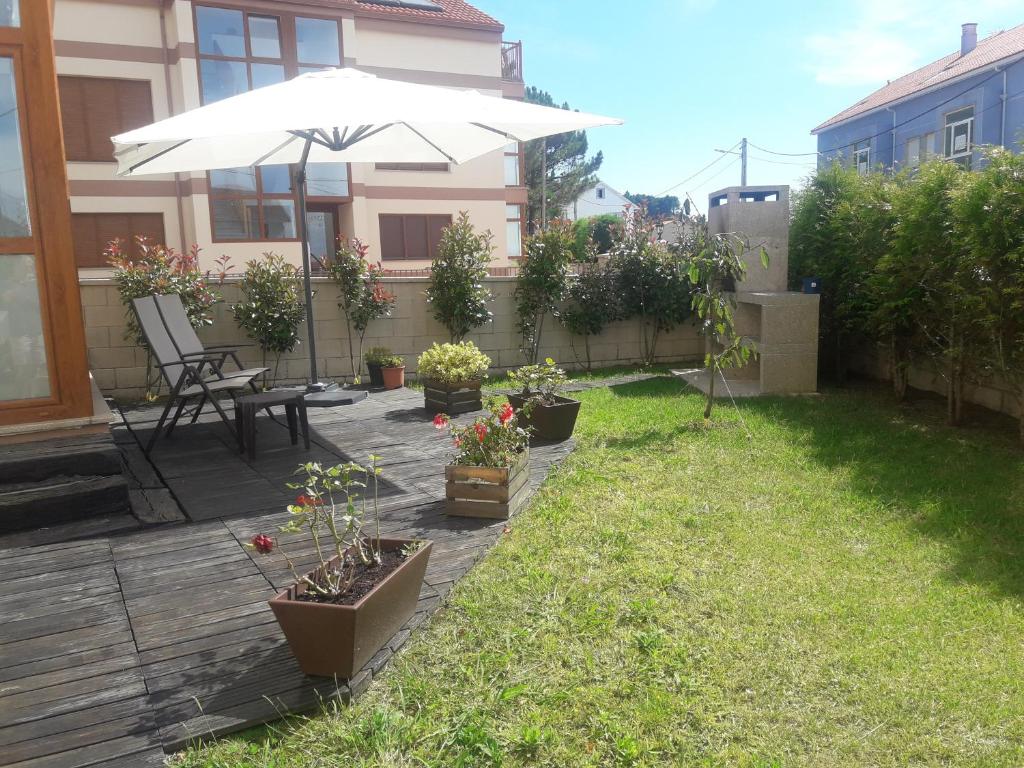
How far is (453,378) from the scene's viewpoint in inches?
261

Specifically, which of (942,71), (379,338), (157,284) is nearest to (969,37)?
(942,71)

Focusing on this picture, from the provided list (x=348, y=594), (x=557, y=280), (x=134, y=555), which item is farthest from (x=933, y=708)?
(x=557, y=280)

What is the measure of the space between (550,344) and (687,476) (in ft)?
17.4

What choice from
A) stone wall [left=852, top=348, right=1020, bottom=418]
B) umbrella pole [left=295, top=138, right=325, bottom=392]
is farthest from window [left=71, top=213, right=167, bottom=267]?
stone wall [left=852, top=348, right=1020, bottom=418]

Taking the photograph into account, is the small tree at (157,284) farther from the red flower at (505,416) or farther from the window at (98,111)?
the window at (98,111)

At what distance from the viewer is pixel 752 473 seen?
16.3ft

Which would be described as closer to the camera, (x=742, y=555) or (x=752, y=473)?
(x=742, y=555)

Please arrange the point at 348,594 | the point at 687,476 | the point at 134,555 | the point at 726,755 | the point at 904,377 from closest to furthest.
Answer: the point at 726,755
the point at 348,594
the point at 134,555
the point at 687,476
the point at 904,377

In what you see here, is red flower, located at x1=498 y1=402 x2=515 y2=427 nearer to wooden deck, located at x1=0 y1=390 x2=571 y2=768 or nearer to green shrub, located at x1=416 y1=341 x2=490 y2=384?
wooden deck, located at x1=0 y1=390 x2=571 y2=768

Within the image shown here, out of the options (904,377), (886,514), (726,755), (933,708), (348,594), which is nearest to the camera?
(726,755)

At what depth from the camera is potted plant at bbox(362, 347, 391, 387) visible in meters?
8.35

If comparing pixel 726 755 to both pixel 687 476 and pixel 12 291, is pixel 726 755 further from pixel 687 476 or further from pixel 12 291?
pixel 12 291

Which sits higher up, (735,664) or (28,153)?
(28,153)

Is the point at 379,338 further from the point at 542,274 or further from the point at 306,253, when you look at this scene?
the point at 306,253
